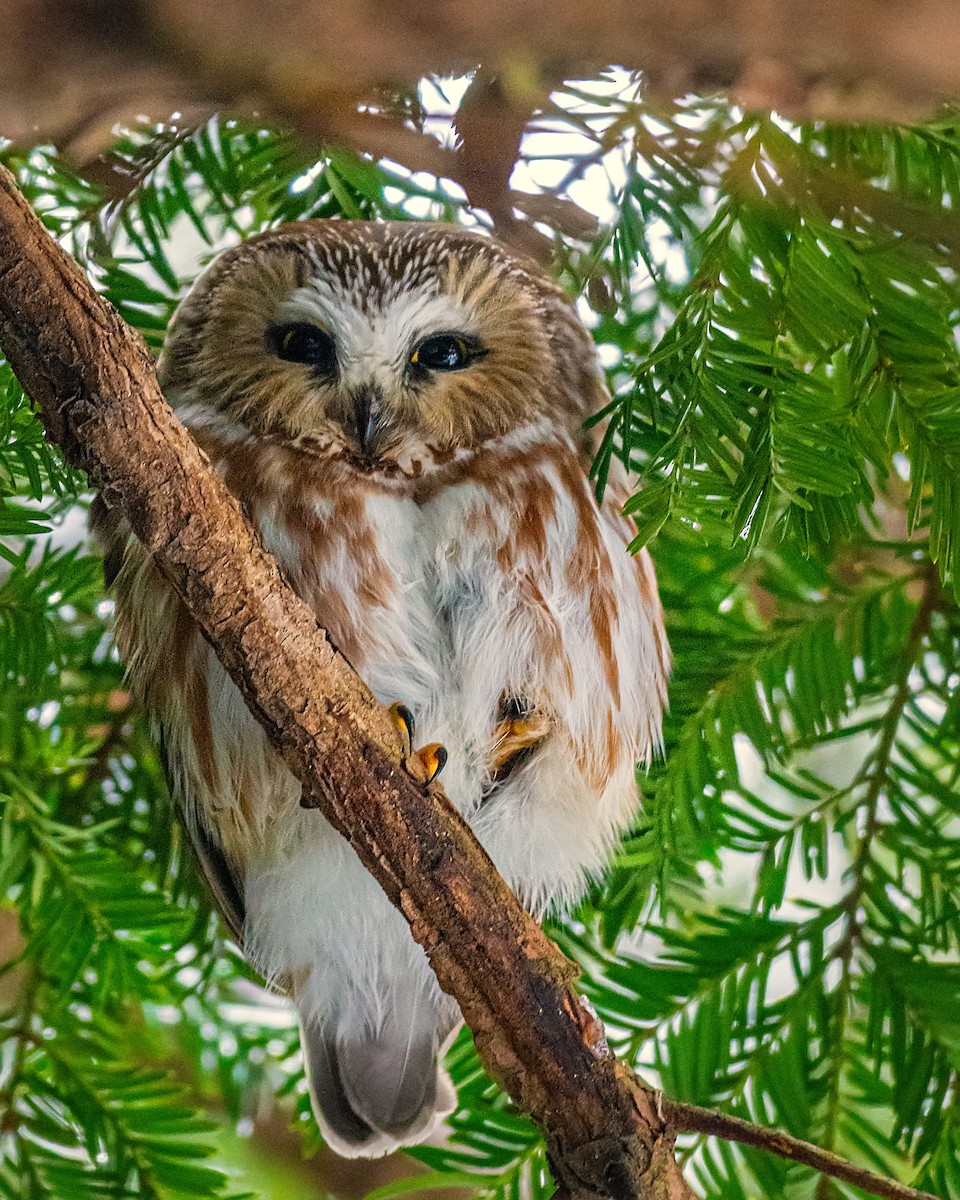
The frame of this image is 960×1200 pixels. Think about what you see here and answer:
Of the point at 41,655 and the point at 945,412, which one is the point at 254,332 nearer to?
the point at 41,655

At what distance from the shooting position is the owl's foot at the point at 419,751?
3.77 feet

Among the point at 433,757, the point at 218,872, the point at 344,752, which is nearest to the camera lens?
the point at 344,752

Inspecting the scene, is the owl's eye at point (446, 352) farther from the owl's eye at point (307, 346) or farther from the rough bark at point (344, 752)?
the rough bark at point (344, 752)

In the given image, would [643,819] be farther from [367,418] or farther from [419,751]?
[367,418]

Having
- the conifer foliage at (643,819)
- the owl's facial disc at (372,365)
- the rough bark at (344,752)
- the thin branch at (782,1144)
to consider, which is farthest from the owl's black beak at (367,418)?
the thin branch at (782,1144)

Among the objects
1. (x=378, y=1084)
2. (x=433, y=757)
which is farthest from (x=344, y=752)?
(x=378, y=1084)

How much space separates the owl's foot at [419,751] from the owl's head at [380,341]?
300 millimetres

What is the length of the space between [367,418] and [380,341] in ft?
0.31

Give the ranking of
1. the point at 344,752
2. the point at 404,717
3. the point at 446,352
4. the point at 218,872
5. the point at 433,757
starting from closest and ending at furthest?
the point at 344,752, the point at 433,757, the point at 404,717, the point at 446,352, the point at 218,872

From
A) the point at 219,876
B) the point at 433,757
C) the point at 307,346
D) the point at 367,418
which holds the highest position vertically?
the point at 307,346

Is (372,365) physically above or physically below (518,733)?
above

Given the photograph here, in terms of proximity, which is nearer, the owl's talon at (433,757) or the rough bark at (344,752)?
the rough bark at (344,752)

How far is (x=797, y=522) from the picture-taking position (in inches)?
45.7

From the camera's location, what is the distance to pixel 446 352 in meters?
1.55
